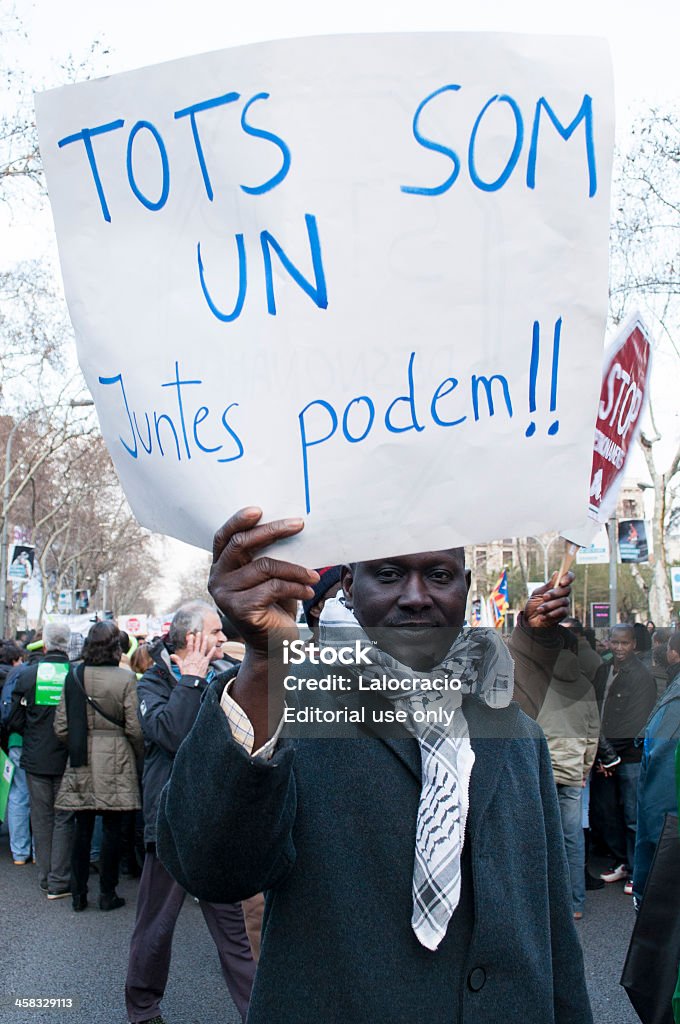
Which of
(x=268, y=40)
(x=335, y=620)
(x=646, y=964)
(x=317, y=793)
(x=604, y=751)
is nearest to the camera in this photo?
(x=268, y=40)

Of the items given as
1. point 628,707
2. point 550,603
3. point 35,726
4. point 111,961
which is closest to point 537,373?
point 550,603

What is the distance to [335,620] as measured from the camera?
1.62 m

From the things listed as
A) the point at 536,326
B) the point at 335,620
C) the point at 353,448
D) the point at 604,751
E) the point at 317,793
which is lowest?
the point at 604,751

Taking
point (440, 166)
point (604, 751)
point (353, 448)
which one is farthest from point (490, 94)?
point (604, 751)

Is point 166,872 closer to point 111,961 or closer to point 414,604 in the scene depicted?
point 111,961

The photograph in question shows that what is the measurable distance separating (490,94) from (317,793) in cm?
106

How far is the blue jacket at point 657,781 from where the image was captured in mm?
2541

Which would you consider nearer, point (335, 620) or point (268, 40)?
point (268, 40)

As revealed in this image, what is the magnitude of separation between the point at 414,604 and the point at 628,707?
647 cm

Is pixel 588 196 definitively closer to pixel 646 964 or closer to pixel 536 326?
pixel 536 326

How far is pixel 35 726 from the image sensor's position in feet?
22.7

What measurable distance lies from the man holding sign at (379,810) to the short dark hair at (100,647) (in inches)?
196

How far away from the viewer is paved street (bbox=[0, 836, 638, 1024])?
4465 millimetres

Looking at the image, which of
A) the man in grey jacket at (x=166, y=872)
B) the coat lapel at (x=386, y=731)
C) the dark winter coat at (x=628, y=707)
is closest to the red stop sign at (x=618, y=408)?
the coat lapel at (x=386, y=731)
